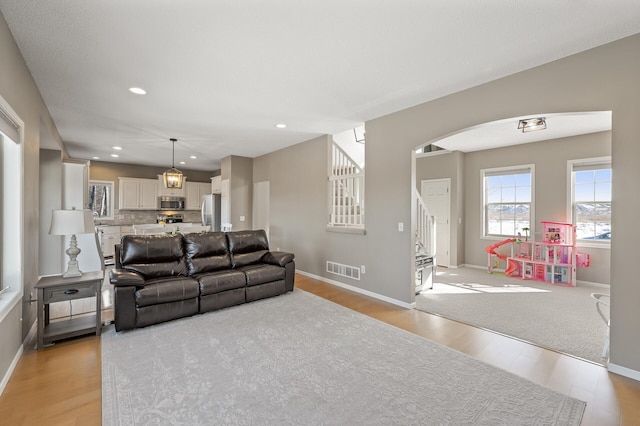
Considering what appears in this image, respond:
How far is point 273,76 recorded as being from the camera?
3088 millimetres

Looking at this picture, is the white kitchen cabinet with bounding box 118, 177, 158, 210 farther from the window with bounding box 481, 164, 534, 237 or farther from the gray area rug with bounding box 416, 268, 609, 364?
the window with bounding box 481, 164, 534, 237

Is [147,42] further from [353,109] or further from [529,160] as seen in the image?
[529,160]

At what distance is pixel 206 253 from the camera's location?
4199 millimetres

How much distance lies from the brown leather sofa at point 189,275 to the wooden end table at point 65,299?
179 mm

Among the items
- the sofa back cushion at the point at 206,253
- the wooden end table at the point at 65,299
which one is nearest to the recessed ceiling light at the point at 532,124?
the sofa back cushion at the point at 206,253

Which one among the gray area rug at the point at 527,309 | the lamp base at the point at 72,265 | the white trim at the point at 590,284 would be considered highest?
the lamp base at the point at 72,265

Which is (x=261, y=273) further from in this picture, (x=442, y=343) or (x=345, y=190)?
(x=442, y=343)

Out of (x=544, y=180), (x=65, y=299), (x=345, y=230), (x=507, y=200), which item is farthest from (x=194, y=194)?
(x=544, y=180)

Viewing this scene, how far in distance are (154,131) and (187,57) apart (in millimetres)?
3059

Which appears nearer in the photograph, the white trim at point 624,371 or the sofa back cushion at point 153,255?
the white trim at point 624,371

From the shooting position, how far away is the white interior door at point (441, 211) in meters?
6.88

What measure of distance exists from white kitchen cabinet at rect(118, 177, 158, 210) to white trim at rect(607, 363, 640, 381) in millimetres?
9876

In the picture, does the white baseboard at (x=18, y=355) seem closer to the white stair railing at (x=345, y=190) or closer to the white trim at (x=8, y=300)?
the white trim at (x=8, y=300)

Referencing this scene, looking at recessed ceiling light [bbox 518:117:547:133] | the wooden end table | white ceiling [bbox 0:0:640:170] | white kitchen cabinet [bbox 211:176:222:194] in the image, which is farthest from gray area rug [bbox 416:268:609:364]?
white kitchen cabinet [bbox 211:176:222:194]
